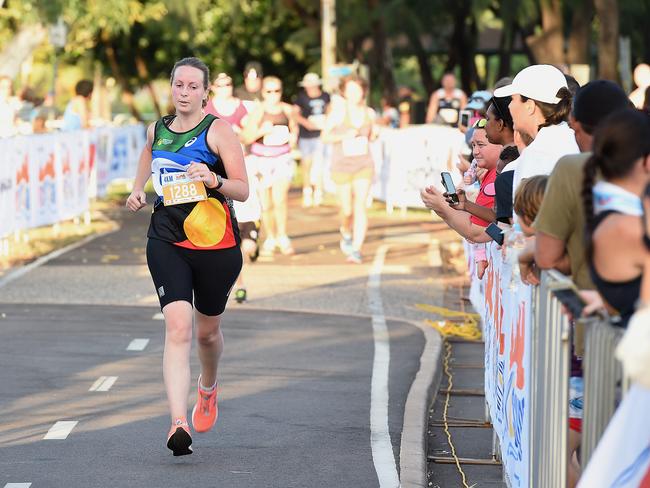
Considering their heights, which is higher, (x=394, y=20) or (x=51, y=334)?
(x=394, y=20)

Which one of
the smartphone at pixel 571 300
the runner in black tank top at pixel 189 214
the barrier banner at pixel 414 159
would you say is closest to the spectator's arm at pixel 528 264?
the smartphone at pixel 571 300

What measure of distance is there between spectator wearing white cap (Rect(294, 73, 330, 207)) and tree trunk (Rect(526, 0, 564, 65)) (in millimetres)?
8246

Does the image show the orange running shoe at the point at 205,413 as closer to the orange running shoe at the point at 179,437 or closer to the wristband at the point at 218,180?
the orange running shoe at the point at 179,437

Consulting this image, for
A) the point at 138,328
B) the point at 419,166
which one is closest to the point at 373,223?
the point at 419,166

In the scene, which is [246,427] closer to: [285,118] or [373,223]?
[285,118]

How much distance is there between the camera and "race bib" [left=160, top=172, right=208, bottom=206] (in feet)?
25.2

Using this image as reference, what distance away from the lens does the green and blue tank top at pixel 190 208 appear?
25.3ft

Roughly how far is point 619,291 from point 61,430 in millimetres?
4272

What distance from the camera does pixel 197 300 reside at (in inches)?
311

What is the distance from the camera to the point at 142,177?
814 centimetres

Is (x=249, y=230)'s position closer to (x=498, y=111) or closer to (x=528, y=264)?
(x=498, y=111)

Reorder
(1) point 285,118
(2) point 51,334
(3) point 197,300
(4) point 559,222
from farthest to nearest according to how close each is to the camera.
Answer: (1) point 285,118
(2) point 51,334
(3) point 197,300
(4) point 559,222

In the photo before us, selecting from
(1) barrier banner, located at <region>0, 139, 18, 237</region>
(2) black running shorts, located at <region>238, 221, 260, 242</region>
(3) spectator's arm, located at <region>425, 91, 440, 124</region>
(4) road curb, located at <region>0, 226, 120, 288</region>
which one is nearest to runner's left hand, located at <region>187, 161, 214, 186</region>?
(2) black running shorts, located at <region>238, 221, 260, 242</region>

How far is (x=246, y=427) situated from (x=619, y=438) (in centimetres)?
450
